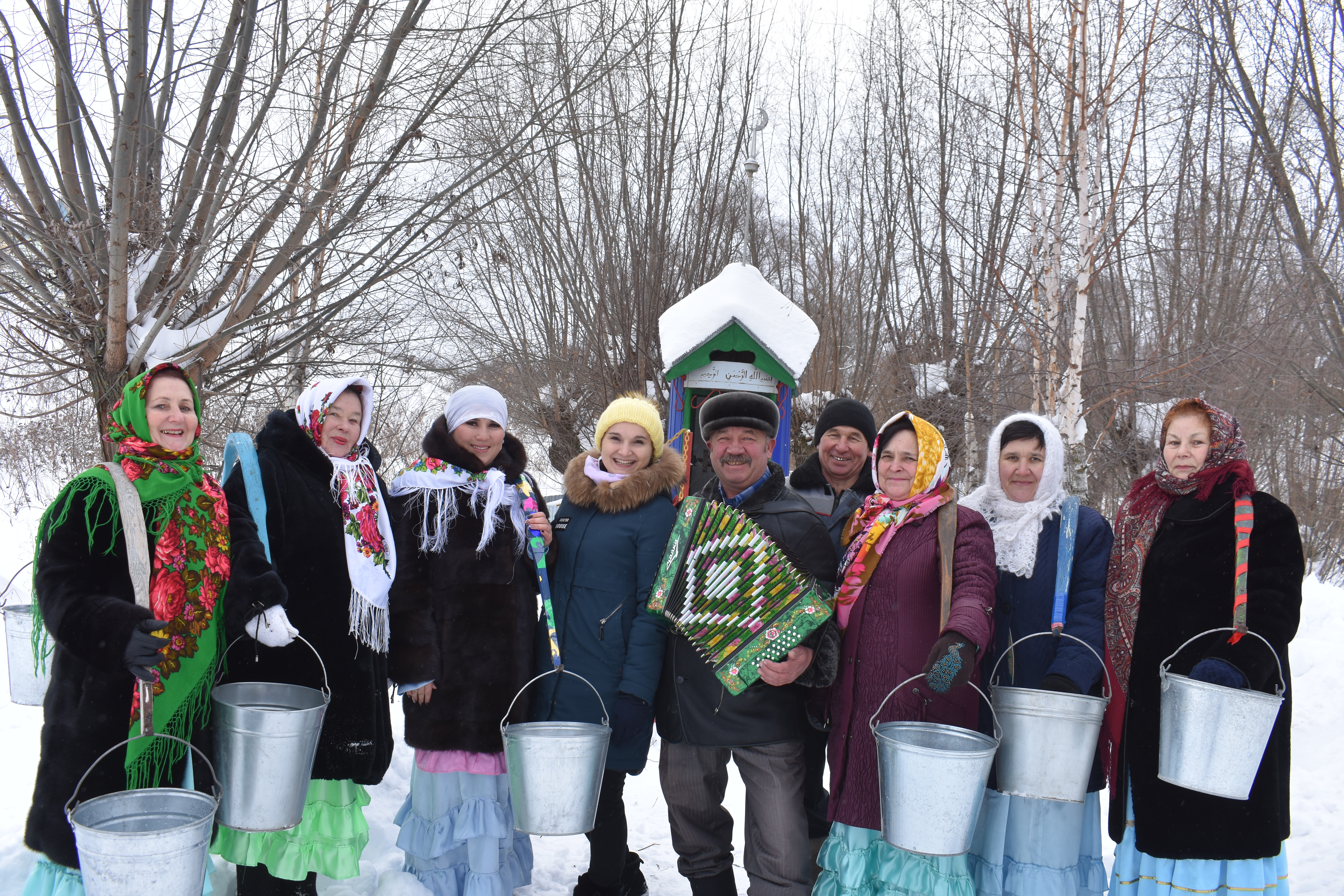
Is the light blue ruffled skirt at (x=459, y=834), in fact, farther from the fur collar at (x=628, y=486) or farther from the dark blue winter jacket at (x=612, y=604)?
the fur collar at (x=628, y=486)

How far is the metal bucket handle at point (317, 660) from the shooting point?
2.54 m

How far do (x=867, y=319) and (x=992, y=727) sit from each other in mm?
9252

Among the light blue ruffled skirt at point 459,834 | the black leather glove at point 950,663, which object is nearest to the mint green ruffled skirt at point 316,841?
the light blue ruffled skirt at point 459,834

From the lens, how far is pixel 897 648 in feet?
8.61

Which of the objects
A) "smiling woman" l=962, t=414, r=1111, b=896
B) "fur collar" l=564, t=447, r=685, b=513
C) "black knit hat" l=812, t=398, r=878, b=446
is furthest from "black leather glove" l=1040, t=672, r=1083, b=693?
"black knit hat" l=812, t=398, r=878, b=446

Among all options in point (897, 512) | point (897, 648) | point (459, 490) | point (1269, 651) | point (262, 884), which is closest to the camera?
point (1269, 651)

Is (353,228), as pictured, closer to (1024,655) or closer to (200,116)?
(200,116)

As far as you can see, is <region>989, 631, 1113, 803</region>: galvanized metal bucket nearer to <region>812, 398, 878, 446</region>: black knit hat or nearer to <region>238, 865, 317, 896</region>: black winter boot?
<region>812, 398, 878, 446</region>: black knit hat

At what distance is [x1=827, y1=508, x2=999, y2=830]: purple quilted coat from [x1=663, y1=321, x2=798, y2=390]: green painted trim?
3390mm

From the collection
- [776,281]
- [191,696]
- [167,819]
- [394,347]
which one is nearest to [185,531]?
[191,696]

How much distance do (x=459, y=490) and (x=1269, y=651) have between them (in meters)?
2.62

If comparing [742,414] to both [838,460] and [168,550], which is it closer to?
[838,460]

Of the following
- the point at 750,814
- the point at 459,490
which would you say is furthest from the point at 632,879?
the point at 459,490

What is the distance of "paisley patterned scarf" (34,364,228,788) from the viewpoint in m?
2.31
